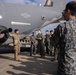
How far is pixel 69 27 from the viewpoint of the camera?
2.91 meters

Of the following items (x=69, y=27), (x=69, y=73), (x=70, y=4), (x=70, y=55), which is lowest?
(x=69, y=73)

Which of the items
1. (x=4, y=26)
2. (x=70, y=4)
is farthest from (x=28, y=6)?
(x=70, y=4)

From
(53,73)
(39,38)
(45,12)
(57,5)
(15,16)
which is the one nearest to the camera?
(53,73)

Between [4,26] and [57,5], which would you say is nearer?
[4,26]

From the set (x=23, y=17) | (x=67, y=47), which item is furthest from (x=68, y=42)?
(x=23, y=17)

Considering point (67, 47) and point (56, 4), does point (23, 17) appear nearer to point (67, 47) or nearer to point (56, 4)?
point (56, 4)

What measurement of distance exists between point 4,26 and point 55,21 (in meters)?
4.41

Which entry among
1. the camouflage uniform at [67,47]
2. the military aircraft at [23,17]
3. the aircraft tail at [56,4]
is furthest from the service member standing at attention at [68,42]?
the aircraft tail at [56,4]

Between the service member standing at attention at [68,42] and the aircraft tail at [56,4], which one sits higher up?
the aircraft tail at [56,4]

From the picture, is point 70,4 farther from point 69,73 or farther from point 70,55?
point 69,73

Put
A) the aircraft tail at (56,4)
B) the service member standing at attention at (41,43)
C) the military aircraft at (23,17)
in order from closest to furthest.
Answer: the service member standing at attention at (41,43), the military aircraft at (23,17), the aircraft tail at (56,4)

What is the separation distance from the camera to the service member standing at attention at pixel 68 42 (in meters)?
2.83

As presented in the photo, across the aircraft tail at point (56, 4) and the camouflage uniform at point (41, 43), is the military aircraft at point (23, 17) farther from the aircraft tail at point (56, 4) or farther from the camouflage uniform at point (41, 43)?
the camouflage uniform at point (41, 43)

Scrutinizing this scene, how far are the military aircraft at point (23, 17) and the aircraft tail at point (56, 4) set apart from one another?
2.58 ft
